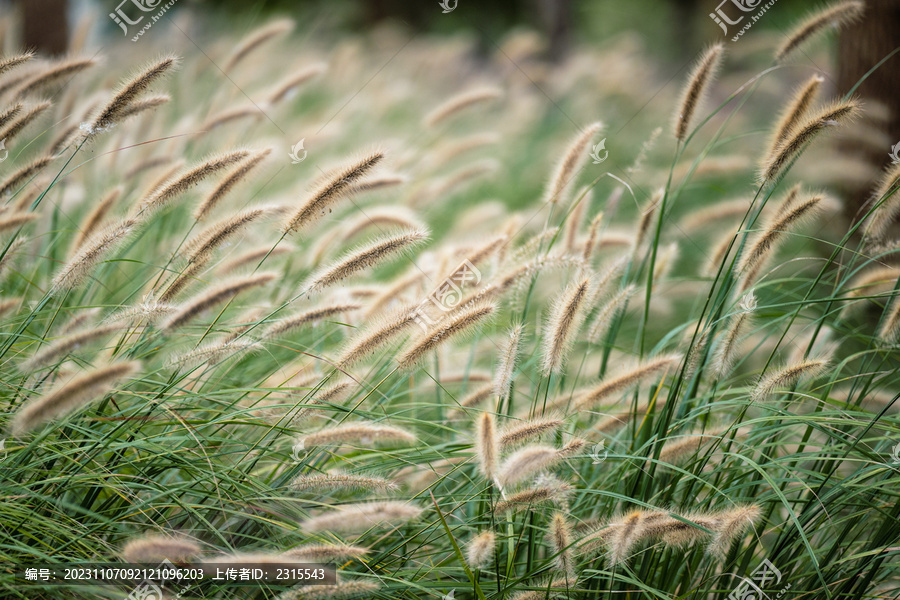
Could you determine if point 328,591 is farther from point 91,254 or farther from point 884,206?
point 884,206

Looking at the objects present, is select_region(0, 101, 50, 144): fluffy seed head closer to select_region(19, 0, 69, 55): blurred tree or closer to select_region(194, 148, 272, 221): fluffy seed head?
select_region(194, 148, 272, 221): fluffy seed head

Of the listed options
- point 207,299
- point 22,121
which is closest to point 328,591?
point 207,299

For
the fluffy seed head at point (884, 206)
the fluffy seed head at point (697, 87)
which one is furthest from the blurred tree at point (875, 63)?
the fluffy seed head at point (697, 87)

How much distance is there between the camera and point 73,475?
1.58 metres

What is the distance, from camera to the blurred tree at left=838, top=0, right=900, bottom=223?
3.51m

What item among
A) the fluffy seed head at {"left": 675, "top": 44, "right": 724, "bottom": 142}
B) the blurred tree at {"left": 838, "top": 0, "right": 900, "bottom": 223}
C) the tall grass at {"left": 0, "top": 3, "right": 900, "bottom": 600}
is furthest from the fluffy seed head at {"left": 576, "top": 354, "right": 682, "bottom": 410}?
the blurred tree at {"left": 838, "top": 0, "right": 900, "bottom": 223}

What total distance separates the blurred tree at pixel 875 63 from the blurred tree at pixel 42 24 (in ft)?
21.4

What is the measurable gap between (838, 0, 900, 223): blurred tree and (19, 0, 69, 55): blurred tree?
6537 millimetres

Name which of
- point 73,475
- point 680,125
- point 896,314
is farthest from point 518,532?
point 680,125

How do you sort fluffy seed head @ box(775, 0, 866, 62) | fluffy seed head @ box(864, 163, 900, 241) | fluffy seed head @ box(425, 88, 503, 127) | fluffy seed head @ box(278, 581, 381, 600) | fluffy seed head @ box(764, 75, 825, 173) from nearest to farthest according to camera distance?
fluffy seed head @ box(278, 581, 381, 600) < fluffy seed head @ box(864, 163, 900, 241) < fluffy seed head @ box(764, 75, 825, 173) < fluffy seed head @ box(775, 0, 866, 62) < fluffy seed head @ box(425, 88, 503, 127)

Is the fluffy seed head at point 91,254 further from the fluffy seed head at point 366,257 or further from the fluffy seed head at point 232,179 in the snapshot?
the fluffy seed head at point 366,257

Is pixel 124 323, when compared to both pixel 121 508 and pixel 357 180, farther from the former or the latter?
pixel 357 180

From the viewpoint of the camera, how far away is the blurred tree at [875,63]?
3.51m

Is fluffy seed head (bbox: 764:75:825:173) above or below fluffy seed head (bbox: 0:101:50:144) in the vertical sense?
below
